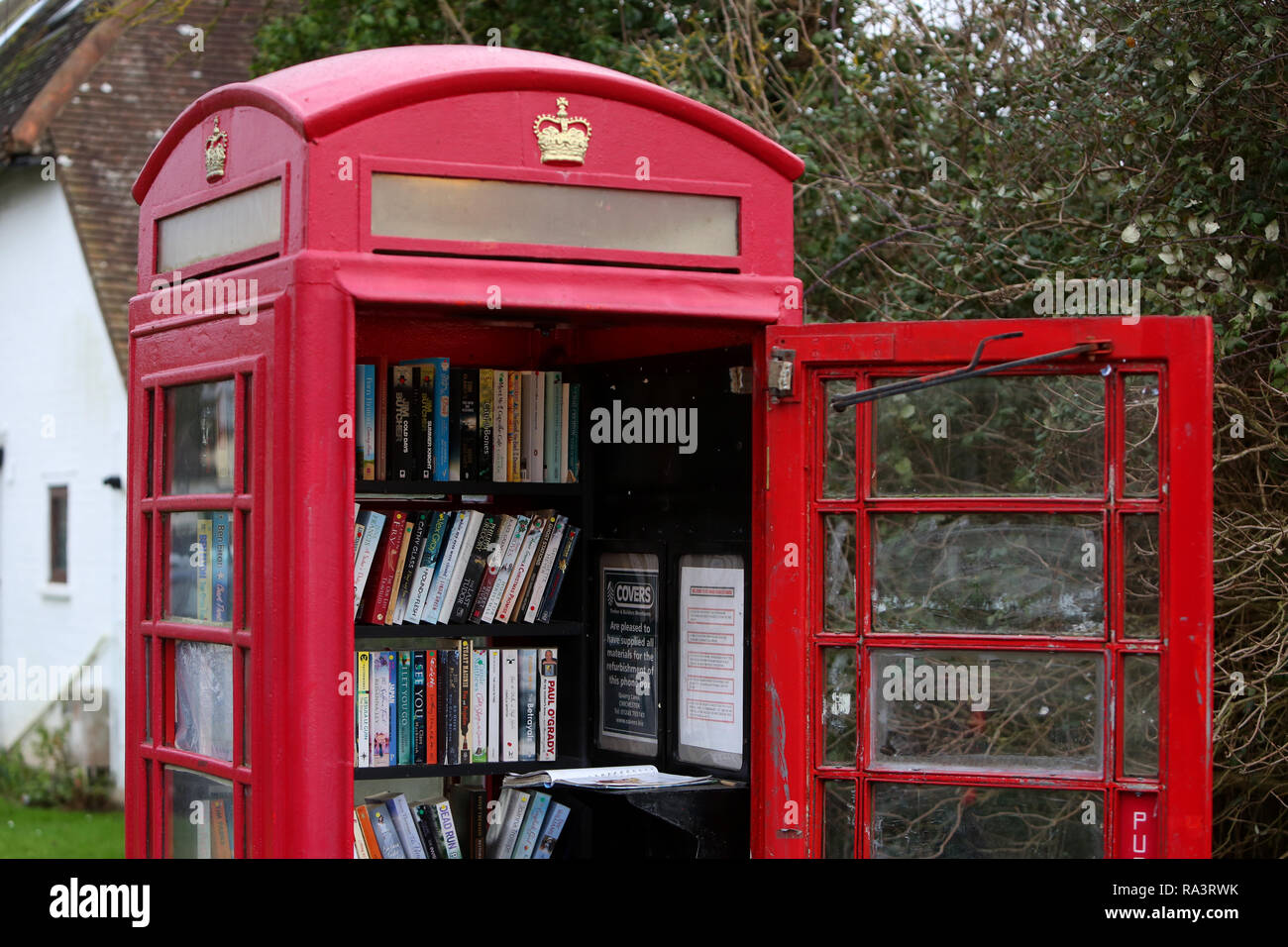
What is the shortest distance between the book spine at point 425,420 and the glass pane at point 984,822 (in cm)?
177

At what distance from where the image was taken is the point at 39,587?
1453 centimetres

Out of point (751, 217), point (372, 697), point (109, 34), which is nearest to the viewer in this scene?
point (751, 217)

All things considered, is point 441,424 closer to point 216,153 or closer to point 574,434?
point 574,434

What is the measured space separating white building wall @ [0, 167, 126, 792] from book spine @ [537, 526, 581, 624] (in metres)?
8.56

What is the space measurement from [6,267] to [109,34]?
2341 mm

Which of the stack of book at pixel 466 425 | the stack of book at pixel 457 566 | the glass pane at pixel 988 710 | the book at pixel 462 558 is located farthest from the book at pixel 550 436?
the glass pane at pixel 988 710

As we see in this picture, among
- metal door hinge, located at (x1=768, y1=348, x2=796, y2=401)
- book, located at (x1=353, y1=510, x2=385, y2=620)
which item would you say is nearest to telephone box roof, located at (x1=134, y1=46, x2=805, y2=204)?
metal door hinge, located at (x1=768, y1=348, x2=796, y2=401)

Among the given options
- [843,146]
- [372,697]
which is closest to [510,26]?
[843,146]

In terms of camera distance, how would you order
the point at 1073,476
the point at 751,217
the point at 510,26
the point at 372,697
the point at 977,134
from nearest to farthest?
the point at 1073,476 → the point at 751,217 → the point at 372,697 → the point at 977,134 → the point at 510,26

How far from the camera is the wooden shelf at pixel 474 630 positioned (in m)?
4.84

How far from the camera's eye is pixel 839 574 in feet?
14.3

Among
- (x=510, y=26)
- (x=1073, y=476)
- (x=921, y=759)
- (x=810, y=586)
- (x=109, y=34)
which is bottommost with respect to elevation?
(x=921, y=759)

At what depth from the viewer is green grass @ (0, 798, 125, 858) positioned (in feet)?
37.5
